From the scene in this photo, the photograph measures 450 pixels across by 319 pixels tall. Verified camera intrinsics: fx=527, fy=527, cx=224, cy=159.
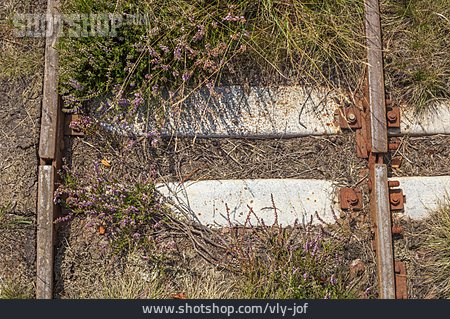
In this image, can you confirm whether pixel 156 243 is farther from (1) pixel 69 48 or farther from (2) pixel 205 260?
(1) pixel 69 48

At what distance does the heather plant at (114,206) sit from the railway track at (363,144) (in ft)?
0.43

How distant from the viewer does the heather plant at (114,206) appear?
4059 millimetres

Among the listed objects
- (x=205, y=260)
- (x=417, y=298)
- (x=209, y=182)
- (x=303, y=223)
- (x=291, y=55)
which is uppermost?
(x=291, y=55)

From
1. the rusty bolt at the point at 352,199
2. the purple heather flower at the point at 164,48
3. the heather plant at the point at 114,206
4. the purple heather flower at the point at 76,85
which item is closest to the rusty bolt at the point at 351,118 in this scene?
the rusty bolt at the point at 352,199

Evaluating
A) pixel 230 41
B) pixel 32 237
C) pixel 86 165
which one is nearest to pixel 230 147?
pixel 230 41

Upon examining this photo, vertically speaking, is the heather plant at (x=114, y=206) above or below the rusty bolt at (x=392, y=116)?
below

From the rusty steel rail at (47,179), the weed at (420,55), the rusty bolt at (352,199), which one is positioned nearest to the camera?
the rusty steel rail at (47,179)

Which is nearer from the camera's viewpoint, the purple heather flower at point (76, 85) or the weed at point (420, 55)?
the purple heather flower at point (76, 85)

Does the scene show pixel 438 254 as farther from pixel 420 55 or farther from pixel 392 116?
pixel 420 55

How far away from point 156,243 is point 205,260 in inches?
16.1

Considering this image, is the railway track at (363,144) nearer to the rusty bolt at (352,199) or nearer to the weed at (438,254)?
the rusty bolt at (352,199)

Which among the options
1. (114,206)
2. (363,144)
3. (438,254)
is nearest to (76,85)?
(114,206)

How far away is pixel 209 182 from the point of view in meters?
4.21

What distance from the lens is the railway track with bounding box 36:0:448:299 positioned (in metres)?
3.98
